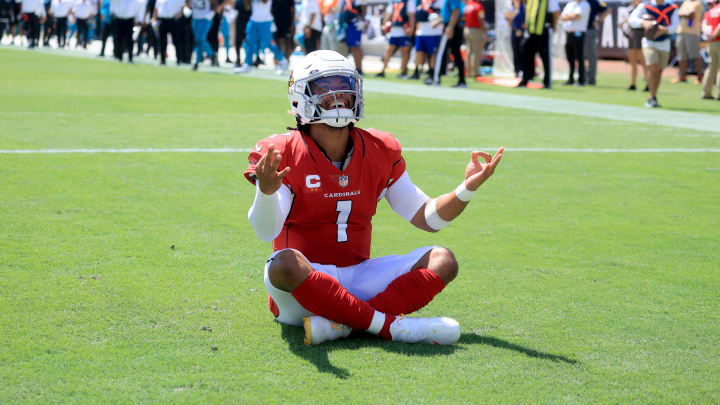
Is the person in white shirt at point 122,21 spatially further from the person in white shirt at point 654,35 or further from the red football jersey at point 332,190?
the red football jersey at point 332,190

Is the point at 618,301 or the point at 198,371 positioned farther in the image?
the point at 618,301

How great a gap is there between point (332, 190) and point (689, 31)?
1759 cm

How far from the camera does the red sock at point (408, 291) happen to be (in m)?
4.21

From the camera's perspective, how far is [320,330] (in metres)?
4.04

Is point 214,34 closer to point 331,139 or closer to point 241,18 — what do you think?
point 241,18

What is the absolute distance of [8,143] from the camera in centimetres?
970

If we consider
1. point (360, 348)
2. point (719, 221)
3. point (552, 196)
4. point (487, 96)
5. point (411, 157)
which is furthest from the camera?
point (487, 96)

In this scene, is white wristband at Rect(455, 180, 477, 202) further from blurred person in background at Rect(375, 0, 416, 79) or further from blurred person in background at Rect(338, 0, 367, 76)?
blurred person in background at Rect(338, 0, 367, 76)

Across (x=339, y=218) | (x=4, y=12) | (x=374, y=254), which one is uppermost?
(x=4, y=12)

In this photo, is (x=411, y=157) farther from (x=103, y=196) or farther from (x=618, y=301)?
(x=618, y=301)

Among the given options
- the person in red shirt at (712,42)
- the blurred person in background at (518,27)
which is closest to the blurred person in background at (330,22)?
the blurred person in background at (518,27)

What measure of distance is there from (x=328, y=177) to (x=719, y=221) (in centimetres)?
384

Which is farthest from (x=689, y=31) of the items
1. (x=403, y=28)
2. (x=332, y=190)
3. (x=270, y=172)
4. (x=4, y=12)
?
A: (x=4, y=12)

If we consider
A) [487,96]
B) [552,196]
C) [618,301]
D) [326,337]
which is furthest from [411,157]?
[487,96]
